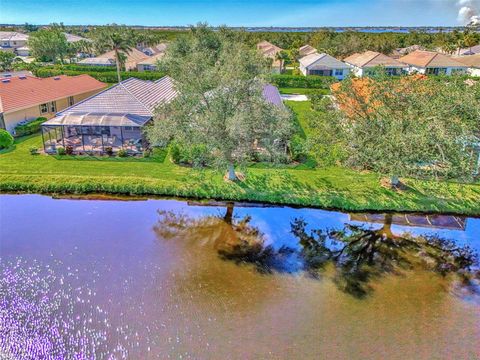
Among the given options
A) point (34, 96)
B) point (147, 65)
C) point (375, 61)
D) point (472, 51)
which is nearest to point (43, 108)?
point (34, 96)

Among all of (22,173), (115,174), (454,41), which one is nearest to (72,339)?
(115,174)

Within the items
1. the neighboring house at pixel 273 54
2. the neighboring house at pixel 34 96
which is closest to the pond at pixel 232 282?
the neighboring house at pixel 34 96

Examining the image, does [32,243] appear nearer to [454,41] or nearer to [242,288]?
[242,288]

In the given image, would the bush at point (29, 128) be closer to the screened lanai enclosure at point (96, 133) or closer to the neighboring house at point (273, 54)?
the screened lanai enclosure at point (96, 133)

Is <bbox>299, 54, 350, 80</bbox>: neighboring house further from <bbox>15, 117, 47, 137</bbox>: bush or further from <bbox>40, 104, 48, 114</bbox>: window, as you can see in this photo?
<bbox>15, 117, 47, 137</bbox>: bush

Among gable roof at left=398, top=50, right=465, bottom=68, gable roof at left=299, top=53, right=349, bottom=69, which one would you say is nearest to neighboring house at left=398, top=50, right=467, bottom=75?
gable roof at left=398, top=50, right=465, bottom=68

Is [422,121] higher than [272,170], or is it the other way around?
[422,121]
